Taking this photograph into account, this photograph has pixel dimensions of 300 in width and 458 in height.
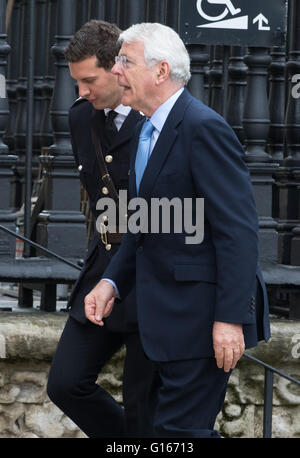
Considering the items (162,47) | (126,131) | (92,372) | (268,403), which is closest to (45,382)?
(268,403)

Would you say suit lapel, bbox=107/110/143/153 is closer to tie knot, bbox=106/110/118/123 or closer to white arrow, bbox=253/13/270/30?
tie knot, bbox=106/110/118/123

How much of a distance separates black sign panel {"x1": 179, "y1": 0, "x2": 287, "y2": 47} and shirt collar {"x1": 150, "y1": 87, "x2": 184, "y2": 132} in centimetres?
187

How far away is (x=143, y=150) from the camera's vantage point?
14.8 ft

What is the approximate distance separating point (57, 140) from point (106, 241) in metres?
1.60

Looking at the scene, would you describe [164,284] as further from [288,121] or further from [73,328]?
[288,121]

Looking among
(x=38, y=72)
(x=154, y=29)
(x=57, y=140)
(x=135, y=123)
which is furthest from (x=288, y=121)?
(x=38, y=72)

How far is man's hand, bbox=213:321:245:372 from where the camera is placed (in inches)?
164

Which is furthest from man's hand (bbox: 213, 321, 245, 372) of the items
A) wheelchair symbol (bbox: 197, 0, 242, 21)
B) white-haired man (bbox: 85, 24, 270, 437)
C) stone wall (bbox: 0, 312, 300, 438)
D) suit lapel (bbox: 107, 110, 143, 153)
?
wheelchair symbol (bbox: 197, 0, 242, 21)

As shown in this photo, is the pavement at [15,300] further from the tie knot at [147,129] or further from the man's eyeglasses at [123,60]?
the man's eyeglasses at [123,60]

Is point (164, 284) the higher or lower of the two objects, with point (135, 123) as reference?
lower

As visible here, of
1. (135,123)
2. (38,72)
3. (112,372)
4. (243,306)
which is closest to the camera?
(243,306)

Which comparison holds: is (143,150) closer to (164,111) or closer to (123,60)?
(164,111)

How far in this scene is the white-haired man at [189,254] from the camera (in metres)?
4.19
